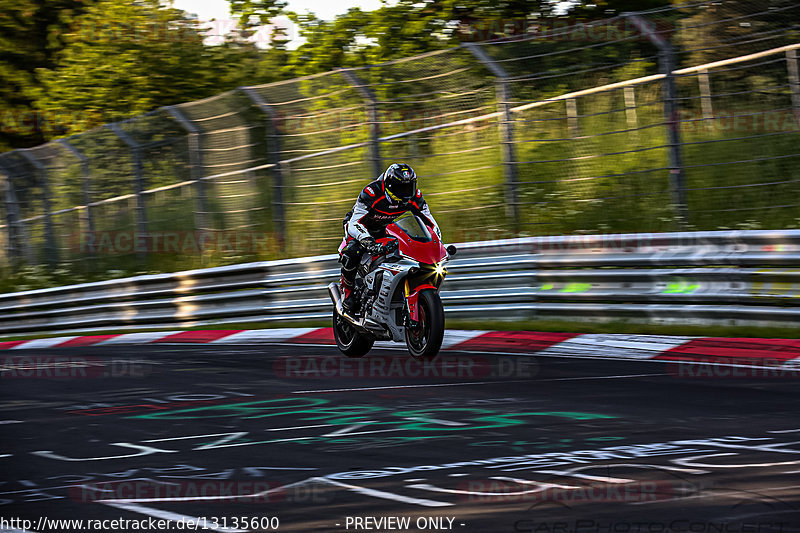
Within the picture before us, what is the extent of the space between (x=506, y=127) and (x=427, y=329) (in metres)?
4.56

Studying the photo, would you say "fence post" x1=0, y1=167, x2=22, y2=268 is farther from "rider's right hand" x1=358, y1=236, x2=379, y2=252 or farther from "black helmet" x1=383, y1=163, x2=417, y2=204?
"black helmet" x1=383, y1=163, x2=417, y2=204

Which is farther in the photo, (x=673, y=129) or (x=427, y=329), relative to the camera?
(x=673, y=129)

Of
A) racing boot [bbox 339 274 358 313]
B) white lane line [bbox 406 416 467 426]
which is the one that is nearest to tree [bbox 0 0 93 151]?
racing boot [bbox 339 274 358 313]

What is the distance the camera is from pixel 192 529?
4492 millimetres

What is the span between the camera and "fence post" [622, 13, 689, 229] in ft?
39.1

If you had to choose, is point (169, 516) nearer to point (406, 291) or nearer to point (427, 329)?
point (427, 329)

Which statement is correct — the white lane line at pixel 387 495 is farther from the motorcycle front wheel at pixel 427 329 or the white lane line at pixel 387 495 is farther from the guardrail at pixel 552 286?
the guardrail at pixel 552 286

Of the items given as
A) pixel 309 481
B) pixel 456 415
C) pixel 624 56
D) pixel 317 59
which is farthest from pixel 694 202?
pixel 317 59

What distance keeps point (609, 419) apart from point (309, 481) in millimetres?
2133

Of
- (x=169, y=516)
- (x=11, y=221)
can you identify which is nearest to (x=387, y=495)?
(x=169, y=516)

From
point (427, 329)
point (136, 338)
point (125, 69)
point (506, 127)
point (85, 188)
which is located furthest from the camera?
point (125, 69)

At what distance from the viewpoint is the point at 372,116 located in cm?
1447

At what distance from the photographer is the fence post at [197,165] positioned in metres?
16.8

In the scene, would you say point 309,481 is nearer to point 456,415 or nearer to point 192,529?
point 192,529
